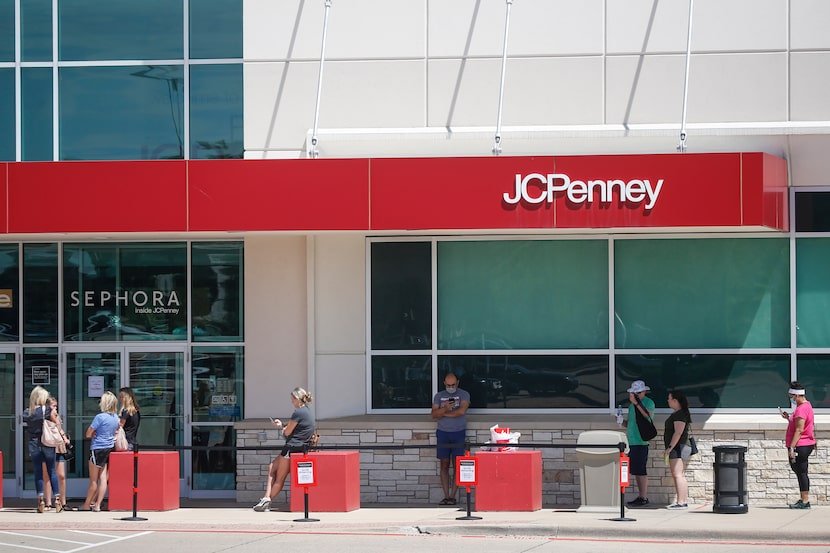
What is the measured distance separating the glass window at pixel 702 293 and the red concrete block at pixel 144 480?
275 inches

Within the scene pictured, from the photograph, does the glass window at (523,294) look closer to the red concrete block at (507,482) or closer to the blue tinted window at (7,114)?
the red concrete block at (507,482)

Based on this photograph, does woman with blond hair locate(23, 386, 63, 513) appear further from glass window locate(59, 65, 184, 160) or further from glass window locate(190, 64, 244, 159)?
glass window locate(190, 64, 244, 159)

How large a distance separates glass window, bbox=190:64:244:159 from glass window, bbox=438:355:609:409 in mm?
4908

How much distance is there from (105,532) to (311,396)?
3.76 m

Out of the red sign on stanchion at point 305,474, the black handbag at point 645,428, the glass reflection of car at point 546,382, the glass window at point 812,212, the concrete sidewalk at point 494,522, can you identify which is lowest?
the concrete sidewalk at point 494,522

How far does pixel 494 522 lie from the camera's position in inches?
624

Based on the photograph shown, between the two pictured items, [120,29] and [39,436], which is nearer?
[39,436]

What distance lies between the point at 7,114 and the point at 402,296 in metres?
7.09

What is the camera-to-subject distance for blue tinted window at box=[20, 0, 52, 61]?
20109mm

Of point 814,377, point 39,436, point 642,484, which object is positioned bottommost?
point 642,484

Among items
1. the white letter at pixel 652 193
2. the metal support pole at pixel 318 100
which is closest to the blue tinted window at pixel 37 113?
the metal support pole at pixel 318 100

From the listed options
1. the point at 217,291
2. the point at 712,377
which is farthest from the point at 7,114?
the point at 712,377

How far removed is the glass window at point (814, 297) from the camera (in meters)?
18.7

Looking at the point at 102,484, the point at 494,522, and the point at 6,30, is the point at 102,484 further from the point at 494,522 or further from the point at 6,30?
the point at 6,30
